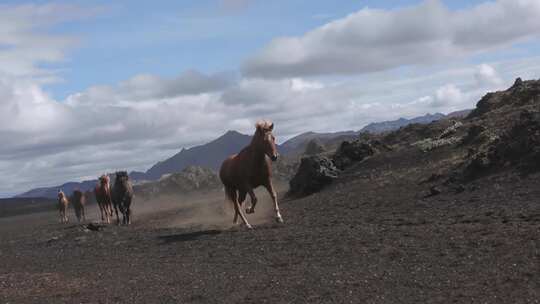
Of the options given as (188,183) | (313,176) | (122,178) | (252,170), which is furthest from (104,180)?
(188,183)

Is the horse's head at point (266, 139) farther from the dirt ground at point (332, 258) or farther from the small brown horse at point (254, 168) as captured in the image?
the dirt ground at point (332, 258)

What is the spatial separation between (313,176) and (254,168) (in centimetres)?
1284

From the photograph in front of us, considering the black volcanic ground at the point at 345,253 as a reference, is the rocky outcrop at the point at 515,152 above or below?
above

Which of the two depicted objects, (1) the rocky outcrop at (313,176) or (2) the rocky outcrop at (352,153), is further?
(2) the rocky outcrop at (352,153)

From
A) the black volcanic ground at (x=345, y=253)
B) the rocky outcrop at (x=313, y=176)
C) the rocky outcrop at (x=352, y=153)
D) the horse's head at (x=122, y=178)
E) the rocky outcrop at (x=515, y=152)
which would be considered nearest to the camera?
the black volcanic ground at (x=345, y=253)

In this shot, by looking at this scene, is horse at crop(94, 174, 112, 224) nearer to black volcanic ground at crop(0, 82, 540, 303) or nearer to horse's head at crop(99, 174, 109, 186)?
horse's head at crop(99, 174, 109, 186)

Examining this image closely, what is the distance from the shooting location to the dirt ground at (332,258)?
10.0 meters

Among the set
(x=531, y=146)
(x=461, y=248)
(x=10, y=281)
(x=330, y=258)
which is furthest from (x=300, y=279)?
(x=531, y=146)

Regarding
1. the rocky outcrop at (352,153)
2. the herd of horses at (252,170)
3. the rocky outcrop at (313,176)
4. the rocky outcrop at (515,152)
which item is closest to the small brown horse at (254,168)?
the herd of horses at (252,170)

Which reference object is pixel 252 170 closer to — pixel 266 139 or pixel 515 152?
pixel 266 139

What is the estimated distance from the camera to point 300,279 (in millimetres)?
11250

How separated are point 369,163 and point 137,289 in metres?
21.1

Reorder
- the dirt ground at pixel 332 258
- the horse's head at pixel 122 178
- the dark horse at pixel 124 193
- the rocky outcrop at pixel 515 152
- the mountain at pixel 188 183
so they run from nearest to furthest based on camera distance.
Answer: the dirt ground at pixel 332 258 → the rocky outcrop at pixel 515 152 → the dark horse at pixel 124 193 → the horse's head at pixel 122 178 → the mountain at pixel 188 183

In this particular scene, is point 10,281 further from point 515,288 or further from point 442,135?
point 442,135
